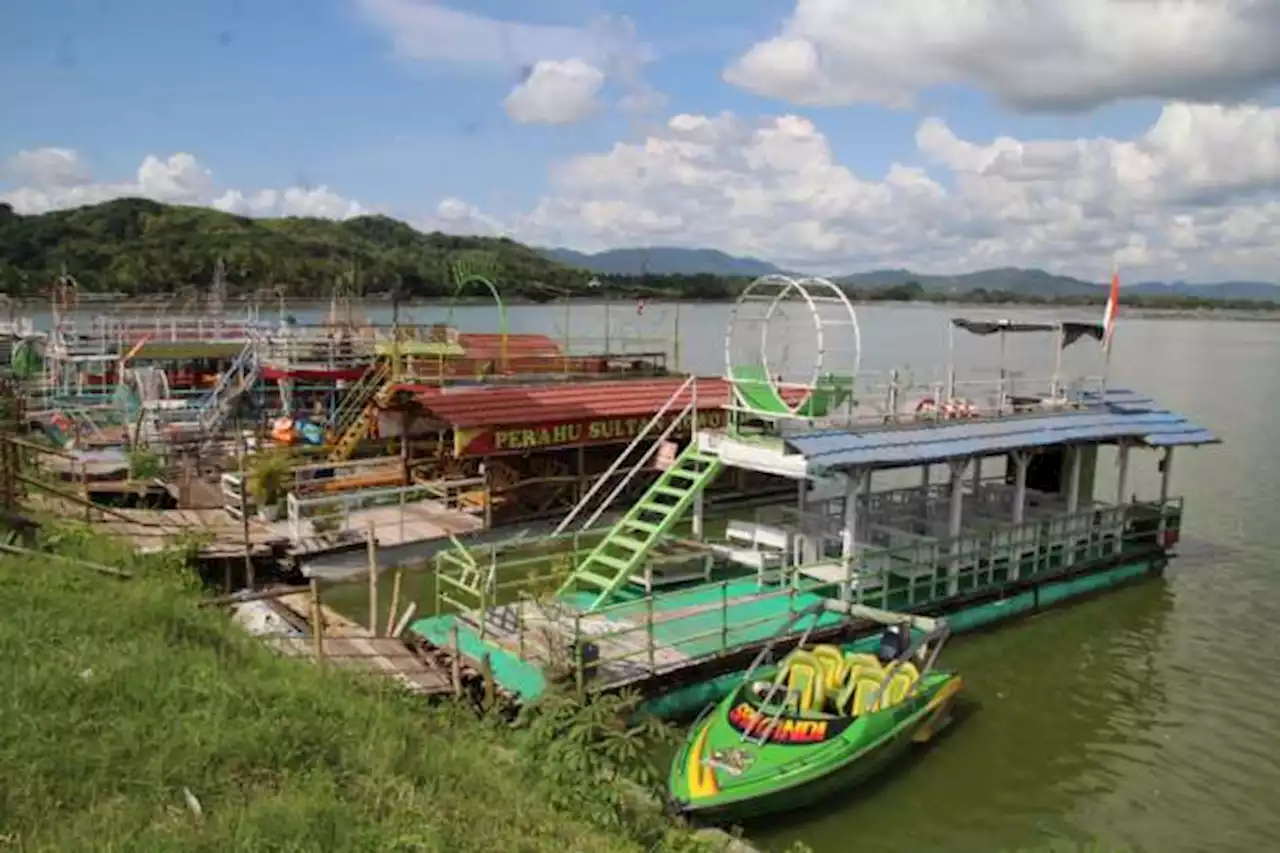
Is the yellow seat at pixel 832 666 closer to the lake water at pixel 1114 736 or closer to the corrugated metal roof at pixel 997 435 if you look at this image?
the lake water at pixel 1114 736

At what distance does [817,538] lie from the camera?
54.3 ft

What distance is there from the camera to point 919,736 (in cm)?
1295

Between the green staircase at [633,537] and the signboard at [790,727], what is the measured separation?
131 inches

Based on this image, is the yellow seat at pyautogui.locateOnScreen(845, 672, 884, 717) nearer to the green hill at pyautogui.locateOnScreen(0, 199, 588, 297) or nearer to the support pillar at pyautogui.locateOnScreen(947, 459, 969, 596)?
the support pillar at pyautogui.locateOnScreen(947, 459, 969, 596)

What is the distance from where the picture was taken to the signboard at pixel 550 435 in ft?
70.7

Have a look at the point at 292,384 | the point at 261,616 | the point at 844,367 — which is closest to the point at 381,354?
the point at 292,384

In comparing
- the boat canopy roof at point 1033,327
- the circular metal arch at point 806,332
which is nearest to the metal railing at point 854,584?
the circular metal arch at point 806,332

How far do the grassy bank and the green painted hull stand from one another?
161cm

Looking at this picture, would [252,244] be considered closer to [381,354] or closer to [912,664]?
[381,354]

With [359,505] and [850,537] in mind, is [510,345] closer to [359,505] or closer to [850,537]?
[359,505]

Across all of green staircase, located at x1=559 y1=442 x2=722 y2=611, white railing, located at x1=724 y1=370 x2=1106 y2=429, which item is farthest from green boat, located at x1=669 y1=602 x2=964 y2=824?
white railing, located at x1=724 y1=370 x2=1106 y2=429

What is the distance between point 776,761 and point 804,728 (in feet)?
2.04

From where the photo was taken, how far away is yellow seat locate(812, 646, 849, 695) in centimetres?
1254

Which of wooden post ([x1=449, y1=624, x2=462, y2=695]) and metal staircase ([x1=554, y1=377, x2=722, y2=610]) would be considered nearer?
wooden post ([x1=449, y1=624, x2=462, y2=695])
